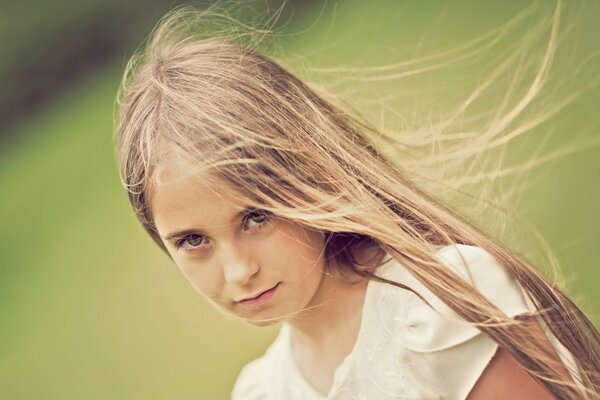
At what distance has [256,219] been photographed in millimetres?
846

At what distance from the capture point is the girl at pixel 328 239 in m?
0.83

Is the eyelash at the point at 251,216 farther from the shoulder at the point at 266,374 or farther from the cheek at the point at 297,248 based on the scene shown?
the shoulder at the point at 266,374

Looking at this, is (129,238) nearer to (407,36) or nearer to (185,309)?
(185,309)

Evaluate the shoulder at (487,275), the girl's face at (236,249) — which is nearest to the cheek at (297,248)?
the girl's face at (236,249)

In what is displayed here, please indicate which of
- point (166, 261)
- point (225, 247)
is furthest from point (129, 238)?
point (225, 247)

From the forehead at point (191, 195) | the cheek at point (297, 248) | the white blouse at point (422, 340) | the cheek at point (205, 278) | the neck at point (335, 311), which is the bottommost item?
the white blouse at point (422, 340)

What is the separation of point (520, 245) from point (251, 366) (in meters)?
0.39

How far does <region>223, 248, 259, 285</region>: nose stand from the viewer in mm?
843

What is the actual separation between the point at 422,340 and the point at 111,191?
0.44 meters

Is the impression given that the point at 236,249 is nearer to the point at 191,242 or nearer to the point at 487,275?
the point at 191,242

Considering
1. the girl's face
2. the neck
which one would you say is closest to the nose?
the girl's face

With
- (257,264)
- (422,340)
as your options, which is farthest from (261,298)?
(422,340)

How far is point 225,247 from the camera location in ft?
2.77

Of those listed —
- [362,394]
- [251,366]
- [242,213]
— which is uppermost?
[242,213]
